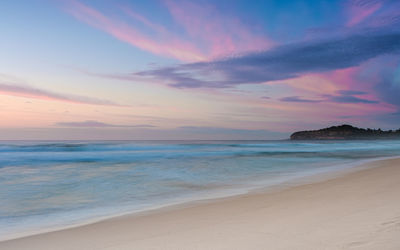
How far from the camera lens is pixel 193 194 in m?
6.87

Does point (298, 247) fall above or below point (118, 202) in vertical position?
above

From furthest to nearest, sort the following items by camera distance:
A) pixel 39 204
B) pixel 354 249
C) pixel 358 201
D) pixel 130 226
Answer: pixel 39 204
pixel 358 201
pixel 130 226
pixel 354 249

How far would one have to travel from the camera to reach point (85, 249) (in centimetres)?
308

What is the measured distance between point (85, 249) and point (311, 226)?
2383 millimetres

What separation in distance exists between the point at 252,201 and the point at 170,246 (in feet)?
8.88

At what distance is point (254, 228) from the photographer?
11.0 ft

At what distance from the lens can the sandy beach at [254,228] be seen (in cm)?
279

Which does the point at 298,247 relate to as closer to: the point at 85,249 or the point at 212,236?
the point at 212,236

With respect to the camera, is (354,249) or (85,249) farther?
(85,249)

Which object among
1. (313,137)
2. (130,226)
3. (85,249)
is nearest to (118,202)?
(130,226)

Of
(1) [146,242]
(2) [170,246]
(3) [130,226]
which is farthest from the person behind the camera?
(3) [130,226]

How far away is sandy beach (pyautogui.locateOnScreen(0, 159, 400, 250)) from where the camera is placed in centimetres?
279

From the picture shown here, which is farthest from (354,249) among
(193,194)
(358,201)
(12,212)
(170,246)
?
(12,212)

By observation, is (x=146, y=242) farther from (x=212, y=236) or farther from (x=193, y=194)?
(x=193, y=194)
